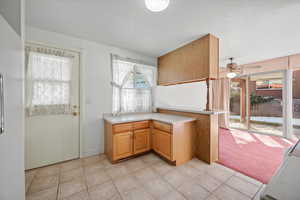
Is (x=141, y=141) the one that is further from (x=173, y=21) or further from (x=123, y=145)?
(x=173, y=21)

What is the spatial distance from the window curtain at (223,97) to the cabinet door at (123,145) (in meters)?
3.64

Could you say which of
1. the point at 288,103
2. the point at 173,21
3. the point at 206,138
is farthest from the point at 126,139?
the point at 288,103

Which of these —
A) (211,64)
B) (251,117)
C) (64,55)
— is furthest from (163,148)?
(251,117)

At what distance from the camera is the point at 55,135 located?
209 centimetres

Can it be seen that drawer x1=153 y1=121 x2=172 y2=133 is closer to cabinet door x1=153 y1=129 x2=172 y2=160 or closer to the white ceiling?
cabinet door x1=153 y1=129 x2=172 y2=160

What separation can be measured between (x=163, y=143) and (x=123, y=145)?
760 millimetres

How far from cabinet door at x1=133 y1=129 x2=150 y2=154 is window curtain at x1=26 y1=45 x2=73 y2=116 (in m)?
1.41

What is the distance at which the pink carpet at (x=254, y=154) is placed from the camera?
190 cm

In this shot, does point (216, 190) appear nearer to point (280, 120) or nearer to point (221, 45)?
point (221, 45)

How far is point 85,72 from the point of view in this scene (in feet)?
7.61

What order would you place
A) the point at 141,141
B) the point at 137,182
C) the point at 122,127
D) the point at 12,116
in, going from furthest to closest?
the point at 141,141
the point at 122,127
the point at 137,182
the point at 12,116

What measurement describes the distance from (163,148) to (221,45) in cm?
263

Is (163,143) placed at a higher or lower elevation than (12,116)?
lower

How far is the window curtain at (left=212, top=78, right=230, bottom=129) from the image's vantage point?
14.5 feet
